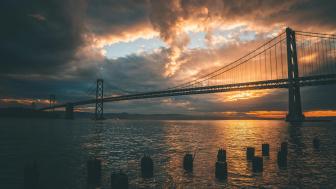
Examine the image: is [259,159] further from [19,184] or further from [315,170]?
[19,184]

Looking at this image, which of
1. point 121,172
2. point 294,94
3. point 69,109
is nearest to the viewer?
point 121,172

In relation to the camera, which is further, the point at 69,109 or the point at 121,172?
the point at 69,109

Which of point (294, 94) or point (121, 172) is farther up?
point (294, 94)

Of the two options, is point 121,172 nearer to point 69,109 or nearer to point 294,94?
point 294,94

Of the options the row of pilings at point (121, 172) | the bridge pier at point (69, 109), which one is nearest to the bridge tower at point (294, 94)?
the row of pilings at point (121, 172)

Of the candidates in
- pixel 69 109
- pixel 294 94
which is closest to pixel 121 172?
pixel 294 94

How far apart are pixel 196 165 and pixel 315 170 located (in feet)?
22.4

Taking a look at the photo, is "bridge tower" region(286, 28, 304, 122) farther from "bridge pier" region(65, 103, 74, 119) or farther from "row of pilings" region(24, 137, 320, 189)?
"bridge pier" region(65, 103, 74, 119)

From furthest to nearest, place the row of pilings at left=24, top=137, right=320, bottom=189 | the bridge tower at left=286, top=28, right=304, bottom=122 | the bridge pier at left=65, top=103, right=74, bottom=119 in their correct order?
the bridge pier at left=65, top=103, right=74, bottom=119 < the bridge tower at left=286, top=28, right=304, bottom=122 < the row of pilings at left=24, top=137, right=320, bottom=189

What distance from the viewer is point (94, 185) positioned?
38.1 ft

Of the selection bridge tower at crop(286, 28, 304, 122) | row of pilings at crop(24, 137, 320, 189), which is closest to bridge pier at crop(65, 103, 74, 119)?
bridge tower at crop(286, 28, 304, 122)

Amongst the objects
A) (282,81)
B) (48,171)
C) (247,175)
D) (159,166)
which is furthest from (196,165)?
(282,81)

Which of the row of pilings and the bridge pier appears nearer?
the row of pilings

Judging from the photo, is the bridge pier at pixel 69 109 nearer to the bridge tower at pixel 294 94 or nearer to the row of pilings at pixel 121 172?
the bridge tower at pixel 294 94
